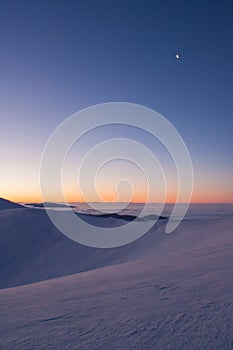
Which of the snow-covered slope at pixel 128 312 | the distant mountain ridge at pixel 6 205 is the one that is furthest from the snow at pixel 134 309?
the distant mountain ridge at pixel 6 205

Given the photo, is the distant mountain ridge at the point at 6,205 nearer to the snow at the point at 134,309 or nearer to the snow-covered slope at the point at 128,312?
the snow at the point at 134,309

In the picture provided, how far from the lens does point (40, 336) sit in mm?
3652

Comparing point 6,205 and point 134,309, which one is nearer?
point 134,309

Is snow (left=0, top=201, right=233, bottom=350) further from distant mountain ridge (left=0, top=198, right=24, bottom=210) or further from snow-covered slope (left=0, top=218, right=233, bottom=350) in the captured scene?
distant mountain ridge (left=0, top=198, right=24, bottom=210)

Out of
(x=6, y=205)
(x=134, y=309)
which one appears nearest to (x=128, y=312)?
(x=134, y=309)

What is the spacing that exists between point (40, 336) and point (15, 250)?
20.7 m

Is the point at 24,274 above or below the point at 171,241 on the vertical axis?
below

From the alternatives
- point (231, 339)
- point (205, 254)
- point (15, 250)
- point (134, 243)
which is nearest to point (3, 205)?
point (15, 250)

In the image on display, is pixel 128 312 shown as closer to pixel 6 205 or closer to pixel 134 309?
pixel 134 309

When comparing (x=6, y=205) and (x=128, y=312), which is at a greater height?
(x=6, y=205)

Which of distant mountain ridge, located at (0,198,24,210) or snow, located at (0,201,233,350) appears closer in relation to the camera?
snow, located at (0,201,233,350)

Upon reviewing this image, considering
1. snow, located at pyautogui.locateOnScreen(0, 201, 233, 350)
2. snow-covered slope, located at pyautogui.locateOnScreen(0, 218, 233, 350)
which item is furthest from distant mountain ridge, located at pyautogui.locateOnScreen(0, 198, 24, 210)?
snow-covered slope, located at pyautogui.locateOnScreen(0, 218, 233, 350)

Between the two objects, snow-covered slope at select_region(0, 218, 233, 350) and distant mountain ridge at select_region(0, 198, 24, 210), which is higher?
distant mountain ridge at select_region(0, 198, 24, 210)

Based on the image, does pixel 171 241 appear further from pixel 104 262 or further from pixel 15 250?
pixel 15 250
